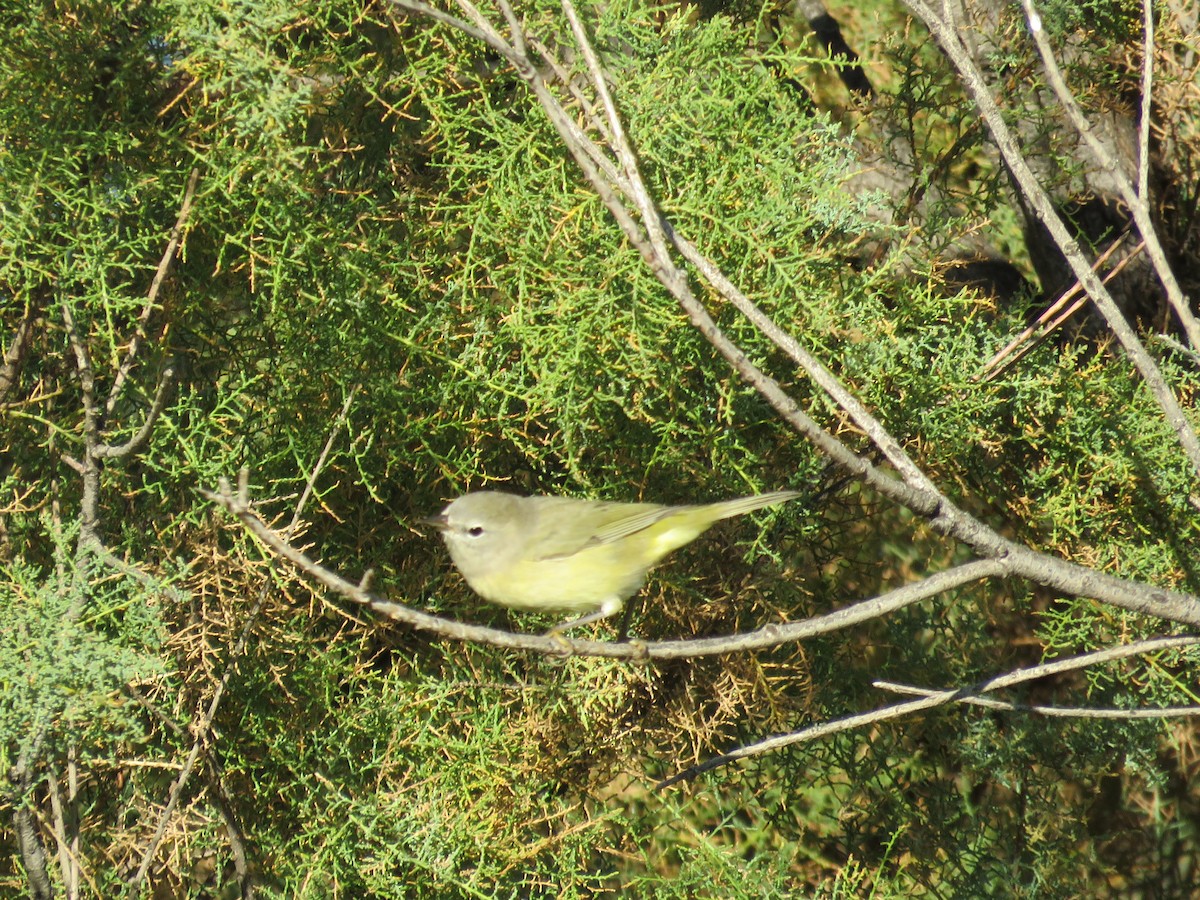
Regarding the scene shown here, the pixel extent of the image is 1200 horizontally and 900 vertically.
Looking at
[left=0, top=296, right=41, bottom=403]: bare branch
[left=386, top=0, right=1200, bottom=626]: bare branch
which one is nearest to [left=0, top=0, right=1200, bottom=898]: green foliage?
[left=0, top=296, right=41, bottom=403]: bare branch

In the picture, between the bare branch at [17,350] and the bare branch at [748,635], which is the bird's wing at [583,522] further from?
the bare branch at [17,350]

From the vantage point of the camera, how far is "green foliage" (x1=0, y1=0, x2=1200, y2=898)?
1.31 m

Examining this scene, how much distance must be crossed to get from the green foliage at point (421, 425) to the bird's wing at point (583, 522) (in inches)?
1.8

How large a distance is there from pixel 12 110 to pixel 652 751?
1113 mm

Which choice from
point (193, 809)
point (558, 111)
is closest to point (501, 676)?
point (193, 809)

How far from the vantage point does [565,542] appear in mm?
1527

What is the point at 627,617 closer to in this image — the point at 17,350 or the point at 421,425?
the point at 421,425

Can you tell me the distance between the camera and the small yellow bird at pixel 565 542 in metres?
1.36

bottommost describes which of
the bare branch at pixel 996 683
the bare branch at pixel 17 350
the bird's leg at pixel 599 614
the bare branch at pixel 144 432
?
the bird's leg at pixel 599 614

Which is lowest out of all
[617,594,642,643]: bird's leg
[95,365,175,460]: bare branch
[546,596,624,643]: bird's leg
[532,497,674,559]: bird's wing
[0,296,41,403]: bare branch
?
[617,594,642,643]: bird's leg

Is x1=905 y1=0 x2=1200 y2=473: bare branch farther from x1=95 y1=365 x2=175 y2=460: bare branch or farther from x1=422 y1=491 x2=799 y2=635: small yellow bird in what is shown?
x1=95 y1=365 x2=175 y2=460: bare branch

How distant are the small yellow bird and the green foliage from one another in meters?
0.06

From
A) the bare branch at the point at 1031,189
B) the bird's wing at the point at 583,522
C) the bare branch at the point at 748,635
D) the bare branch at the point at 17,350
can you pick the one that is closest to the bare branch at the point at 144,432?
the bare branch at the point at 17,350

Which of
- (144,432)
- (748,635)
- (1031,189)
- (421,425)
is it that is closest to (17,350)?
(144,432)
